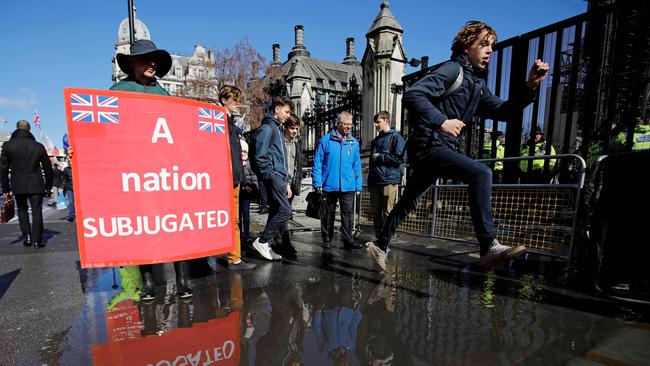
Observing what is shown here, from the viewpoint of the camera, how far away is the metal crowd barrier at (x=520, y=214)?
3910mm

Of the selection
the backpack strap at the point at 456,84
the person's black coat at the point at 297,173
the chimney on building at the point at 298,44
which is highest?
the chimney on building at the point at 298,44

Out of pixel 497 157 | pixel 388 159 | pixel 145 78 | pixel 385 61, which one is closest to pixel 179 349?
pixel 145 78

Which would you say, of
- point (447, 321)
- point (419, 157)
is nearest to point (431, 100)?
point (419, 157)

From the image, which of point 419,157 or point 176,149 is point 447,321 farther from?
point 176,149

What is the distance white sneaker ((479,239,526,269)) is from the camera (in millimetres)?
2527

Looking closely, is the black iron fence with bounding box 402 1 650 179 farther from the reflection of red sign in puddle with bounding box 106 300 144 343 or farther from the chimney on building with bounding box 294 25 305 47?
the chimney on building with bounding box 294 25 305 47

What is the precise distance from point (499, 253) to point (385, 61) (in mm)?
7633

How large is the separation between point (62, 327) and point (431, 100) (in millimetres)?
3281

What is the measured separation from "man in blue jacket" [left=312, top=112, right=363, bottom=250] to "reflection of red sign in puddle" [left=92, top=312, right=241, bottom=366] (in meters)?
2.93

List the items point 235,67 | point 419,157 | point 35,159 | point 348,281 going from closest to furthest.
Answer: point 419,157
point 348,281
point 35,159
point 235,67

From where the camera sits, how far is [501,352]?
6.38 feet

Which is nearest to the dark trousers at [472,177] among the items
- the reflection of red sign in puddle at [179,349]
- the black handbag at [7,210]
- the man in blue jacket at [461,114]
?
the man in blue jacket at [461,114]

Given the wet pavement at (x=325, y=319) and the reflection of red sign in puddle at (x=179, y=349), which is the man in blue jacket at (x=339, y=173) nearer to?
the wet pavement at (x=325, y=319)

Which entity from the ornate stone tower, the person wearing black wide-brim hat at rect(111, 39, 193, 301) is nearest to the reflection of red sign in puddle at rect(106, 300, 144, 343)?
the person wearing black wide-brim hat at rect(111, 39, 193, 301)
